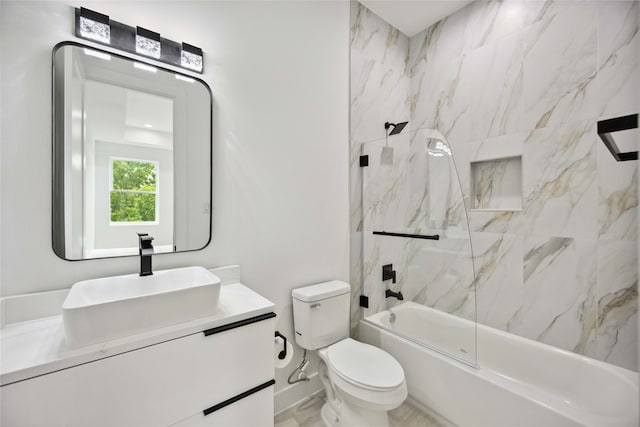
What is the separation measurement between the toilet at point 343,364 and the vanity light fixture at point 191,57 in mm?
1416

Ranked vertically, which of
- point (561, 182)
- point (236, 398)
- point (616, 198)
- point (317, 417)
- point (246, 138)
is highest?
point (246, 138)

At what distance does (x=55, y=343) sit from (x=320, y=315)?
A: 1250 millimetres

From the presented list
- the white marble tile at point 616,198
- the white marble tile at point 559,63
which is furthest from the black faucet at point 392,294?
the white marble tile at point 559,63

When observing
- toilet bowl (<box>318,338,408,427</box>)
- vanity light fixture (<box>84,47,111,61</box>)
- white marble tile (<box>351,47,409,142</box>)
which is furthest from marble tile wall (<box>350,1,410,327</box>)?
vanity light fixture (<box>84,47,111,61</box>)

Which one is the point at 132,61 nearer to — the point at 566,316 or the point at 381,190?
the point at 381,190

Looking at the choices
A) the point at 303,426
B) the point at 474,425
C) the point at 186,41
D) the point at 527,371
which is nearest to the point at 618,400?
the point at 527,371

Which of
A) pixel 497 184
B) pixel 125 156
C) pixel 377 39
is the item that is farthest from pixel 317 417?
pixel 377 39

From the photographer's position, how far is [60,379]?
78 centimetres

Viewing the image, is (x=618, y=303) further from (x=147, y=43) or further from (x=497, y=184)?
(x=147, y=43)

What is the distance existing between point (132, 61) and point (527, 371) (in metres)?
2.88

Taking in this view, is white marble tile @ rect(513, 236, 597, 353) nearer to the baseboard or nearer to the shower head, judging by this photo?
the shower head

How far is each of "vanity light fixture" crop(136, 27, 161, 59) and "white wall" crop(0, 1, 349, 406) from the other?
56 mm

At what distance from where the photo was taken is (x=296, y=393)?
6.05ft

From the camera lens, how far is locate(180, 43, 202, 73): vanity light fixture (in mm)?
1379
